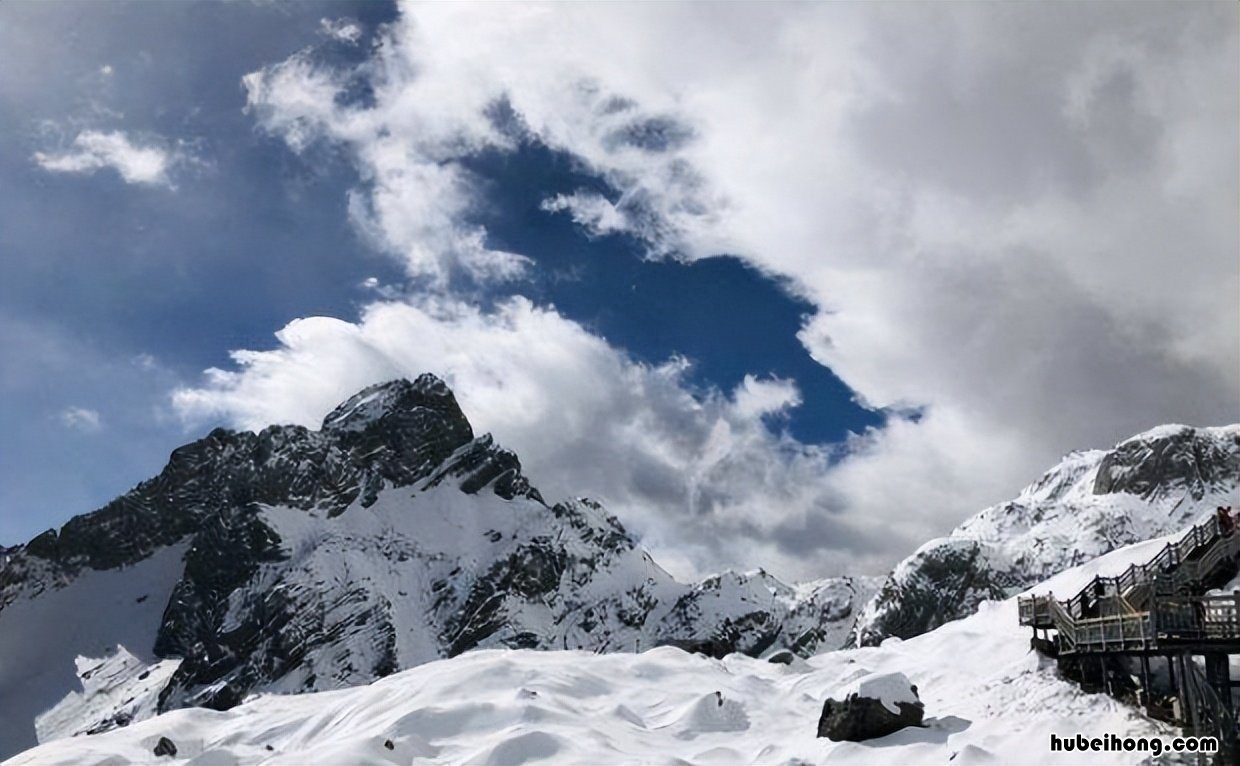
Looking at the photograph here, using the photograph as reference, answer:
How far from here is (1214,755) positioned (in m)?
25.2

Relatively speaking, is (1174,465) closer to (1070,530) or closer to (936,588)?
(1070,530)

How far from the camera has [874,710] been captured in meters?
32.7

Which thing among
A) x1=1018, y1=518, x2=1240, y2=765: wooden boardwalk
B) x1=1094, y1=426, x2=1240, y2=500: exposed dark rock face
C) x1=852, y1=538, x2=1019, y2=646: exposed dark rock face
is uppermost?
x1=1094, y1=426, x2=1240, y2=500: exposed dark rock face

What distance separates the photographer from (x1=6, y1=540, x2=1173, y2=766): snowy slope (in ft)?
102

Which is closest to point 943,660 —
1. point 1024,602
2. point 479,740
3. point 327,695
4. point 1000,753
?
point 1024,602

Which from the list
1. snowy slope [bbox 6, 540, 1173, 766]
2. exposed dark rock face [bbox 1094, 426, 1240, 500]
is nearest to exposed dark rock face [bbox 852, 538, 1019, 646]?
exposed dark rock face [bbox 1094, 426, 1240, 500]

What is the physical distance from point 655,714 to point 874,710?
1040 centimetres

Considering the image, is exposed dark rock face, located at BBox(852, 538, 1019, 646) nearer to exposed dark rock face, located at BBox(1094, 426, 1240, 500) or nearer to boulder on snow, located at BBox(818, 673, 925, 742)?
exposed dark rock face, located at BBox(1094, 426, 1240, 500)

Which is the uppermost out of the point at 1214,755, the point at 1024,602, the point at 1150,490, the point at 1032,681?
the point at 1150,490

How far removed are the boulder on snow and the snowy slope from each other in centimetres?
48

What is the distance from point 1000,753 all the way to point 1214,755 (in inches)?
219

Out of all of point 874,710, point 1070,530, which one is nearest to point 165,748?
point 874,710

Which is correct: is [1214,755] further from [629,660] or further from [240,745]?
[240,745]

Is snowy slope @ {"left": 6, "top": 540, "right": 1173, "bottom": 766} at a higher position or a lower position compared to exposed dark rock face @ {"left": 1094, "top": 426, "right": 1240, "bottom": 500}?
lower
